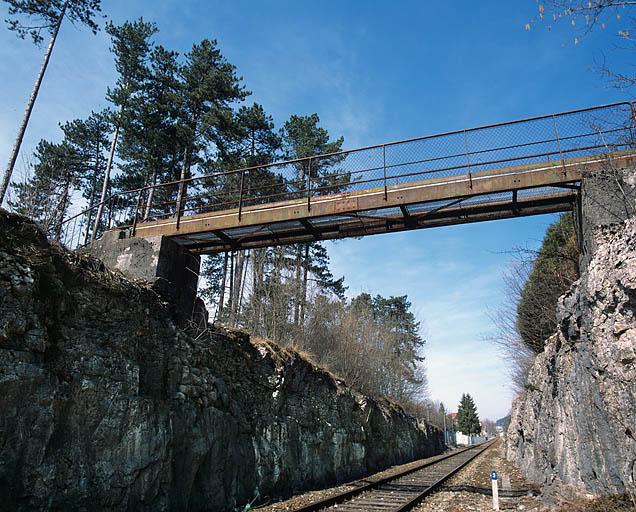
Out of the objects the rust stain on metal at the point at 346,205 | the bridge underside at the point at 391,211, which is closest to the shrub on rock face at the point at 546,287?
the bridge underside at the point at 391,211

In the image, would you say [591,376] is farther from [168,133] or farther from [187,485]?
[168,133]

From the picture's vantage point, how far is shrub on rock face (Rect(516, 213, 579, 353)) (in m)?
16.8

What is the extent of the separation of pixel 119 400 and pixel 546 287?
16.5 meters

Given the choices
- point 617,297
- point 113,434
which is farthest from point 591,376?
point 113,434

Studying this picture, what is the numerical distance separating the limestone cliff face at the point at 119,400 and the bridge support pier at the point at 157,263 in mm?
852

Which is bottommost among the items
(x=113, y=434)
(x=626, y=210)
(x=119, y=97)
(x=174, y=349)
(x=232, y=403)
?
(x=113, y=434)

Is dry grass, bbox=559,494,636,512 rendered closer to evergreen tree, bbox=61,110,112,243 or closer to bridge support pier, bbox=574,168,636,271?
bridge support pier, bbox=574,168,636,271

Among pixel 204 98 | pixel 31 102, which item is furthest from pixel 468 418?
pixel 31 102

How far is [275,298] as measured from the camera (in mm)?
22359

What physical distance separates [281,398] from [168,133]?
15.3m

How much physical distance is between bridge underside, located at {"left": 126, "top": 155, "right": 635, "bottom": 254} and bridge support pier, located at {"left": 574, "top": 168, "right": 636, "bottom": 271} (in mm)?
353

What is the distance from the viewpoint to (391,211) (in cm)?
1102

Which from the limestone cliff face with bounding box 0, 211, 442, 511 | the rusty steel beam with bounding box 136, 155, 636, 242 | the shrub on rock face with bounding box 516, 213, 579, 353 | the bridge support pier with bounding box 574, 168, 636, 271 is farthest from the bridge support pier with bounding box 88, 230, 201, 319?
the shrub on rock face with bounding box 516, 213, 579, 353

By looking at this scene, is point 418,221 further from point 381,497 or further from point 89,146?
point 89,146
